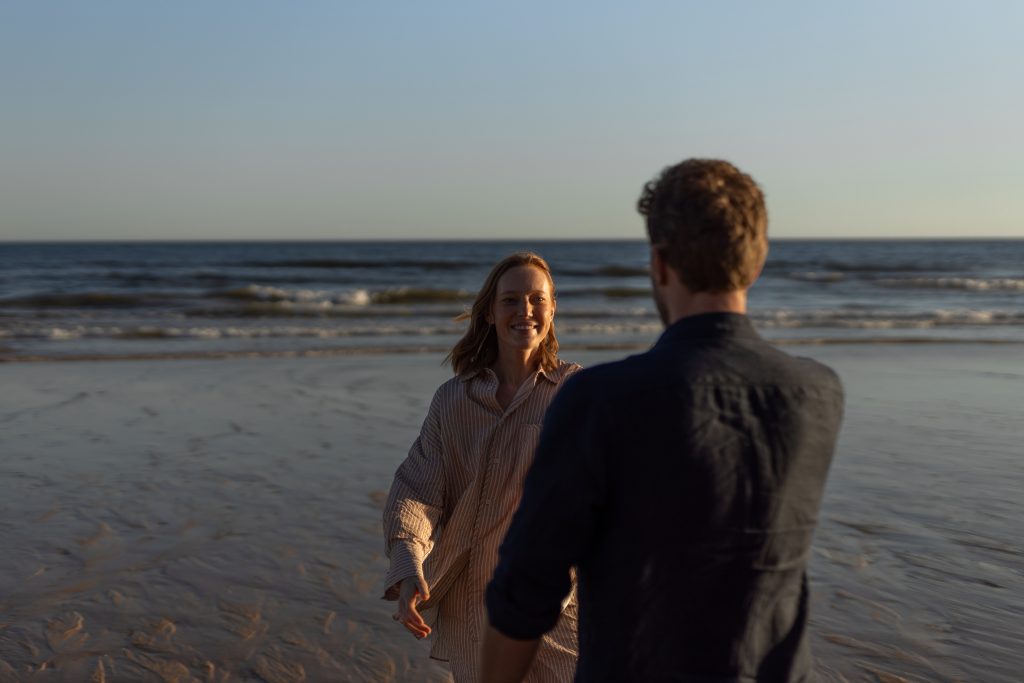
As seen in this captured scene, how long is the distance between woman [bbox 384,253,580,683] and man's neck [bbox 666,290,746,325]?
50.8 inches

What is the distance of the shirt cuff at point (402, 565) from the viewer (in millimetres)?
2586

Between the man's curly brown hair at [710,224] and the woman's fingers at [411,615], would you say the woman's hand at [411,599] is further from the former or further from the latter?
the man's curly brown hair at [710,224]

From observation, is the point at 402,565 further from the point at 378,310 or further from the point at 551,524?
the point at 378,310

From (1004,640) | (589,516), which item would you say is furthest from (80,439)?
(589,516)

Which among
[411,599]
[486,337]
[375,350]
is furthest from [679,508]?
[375,350]

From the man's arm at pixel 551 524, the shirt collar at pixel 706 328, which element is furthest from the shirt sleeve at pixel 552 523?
the shirt collar at pixel 706 328

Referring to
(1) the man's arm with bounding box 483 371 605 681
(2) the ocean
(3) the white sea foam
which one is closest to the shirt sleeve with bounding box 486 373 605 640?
(1) the man's arm with bounding box 483 371 605 681

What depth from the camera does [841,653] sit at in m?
4.35

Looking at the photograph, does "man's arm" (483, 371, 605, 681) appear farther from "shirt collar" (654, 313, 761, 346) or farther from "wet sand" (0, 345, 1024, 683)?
"wet sand" (0, 345, 1024, 683)

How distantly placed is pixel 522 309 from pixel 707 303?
143 centimetres

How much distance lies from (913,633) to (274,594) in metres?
2.90

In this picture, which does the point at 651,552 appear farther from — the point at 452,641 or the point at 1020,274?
the point at 1020,274

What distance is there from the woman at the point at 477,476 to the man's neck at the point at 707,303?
4.24ft

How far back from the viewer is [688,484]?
59.3 inches
